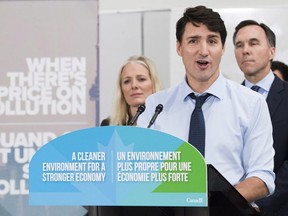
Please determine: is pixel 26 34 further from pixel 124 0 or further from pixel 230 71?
pixel 230 71

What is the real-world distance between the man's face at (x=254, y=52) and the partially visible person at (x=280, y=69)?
10 cm

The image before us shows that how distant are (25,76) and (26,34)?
0.30 metres

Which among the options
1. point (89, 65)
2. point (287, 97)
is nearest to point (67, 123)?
point (89, 65)

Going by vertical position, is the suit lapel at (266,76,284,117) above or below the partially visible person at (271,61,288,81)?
below

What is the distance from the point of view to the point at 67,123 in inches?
165

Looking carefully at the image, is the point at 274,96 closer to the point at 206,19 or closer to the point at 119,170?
the point at 206,19

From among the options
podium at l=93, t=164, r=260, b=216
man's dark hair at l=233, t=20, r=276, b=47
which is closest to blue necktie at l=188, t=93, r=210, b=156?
podium at l=93, t=164, r=260, b=216

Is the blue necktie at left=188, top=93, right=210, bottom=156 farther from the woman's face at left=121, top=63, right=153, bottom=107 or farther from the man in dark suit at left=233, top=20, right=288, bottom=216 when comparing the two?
the woman's face at left=121, top=63, right=153, bottom=107

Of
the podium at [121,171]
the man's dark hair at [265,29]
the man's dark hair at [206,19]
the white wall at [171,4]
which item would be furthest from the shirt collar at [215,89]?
the white wall at [171,4]

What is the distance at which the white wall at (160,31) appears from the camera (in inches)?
156

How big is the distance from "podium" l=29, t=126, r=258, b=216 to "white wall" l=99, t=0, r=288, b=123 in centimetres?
235

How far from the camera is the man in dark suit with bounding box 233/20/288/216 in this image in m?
3.28

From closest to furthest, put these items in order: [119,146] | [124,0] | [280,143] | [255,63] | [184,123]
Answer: [119,146], [184,123], [280,143], [255,63], [124,0]

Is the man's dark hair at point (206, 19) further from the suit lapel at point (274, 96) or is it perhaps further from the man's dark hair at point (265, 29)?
the man's dark hair at point (265, 29)
